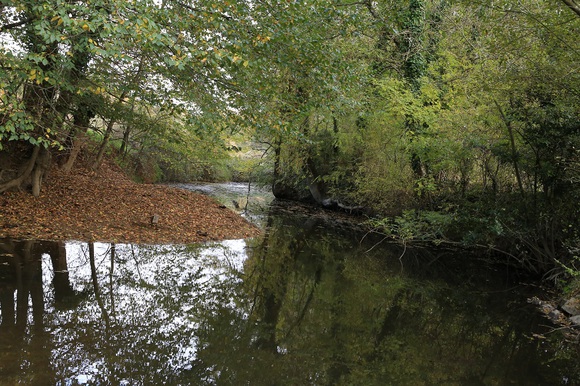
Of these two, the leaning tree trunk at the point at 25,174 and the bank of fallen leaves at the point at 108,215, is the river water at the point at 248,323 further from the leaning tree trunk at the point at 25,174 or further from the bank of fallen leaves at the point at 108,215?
the leaning tree trunk at the point at 25,174

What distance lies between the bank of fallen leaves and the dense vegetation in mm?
959

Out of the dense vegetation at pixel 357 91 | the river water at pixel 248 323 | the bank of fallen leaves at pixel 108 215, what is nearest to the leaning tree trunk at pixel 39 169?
the dense vegetation at pixel 357 91

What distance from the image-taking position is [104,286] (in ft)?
21.9

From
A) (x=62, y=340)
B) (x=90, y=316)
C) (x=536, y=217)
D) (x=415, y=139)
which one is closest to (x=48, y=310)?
(x=90, y=316)

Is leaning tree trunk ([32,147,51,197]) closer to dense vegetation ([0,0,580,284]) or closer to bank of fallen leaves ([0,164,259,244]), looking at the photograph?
dense vegetation ([0,0,580,284])

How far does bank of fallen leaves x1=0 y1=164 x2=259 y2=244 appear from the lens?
9586 millimetres

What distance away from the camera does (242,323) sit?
6.10 metres

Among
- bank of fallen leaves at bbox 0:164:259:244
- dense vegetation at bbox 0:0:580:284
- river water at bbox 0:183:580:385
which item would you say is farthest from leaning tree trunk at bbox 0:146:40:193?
river water at bbox 0:183:580:385

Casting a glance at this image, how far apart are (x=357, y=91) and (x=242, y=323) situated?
358 inches

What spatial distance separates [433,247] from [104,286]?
12.5 meters

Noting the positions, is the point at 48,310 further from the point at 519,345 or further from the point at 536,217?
the point at 536,217

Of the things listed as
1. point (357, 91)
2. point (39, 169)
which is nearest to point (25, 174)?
point (39, 169)

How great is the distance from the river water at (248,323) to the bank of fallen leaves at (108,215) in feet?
2.79

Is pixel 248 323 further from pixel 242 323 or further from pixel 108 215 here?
pixel 108 215
